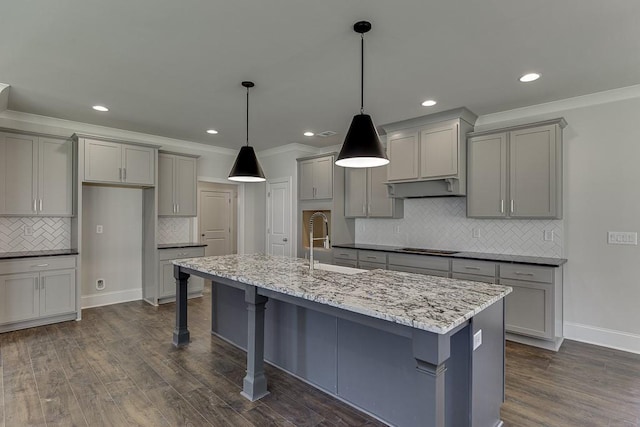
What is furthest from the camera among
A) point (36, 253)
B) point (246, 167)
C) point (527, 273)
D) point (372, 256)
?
point (372, 256)

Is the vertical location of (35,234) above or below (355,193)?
below

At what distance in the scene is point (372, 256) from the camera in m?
4.63

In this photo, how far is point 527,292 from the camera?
11.2ft

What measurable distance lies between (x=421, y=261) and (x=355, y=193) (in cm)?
155

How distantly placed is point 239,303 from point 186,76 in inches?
86.6

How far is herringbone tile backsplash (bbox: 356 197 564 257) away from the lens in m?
3.77

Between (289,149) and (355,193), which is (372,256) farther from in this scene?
(289,149)

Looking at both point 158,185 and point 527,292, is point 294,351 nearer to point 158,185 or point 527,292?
point 527,292

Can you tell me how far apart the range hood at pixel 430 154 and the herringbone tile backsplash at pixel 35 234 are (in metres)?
4.45

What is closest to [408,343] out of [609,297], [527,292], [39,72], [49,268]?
[527,292]

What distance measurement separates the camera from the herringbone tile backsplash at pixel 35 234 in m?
4.13

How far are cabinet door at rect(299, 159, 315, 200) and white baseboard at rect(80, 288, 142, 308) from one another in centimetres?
300

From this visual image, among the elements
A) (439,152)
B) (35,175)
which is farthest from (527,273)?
(35,175)

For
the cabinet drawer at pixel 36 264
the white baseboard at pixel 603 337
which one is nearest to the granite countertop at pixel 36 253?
the cabinet drawer at pixel 36 264
